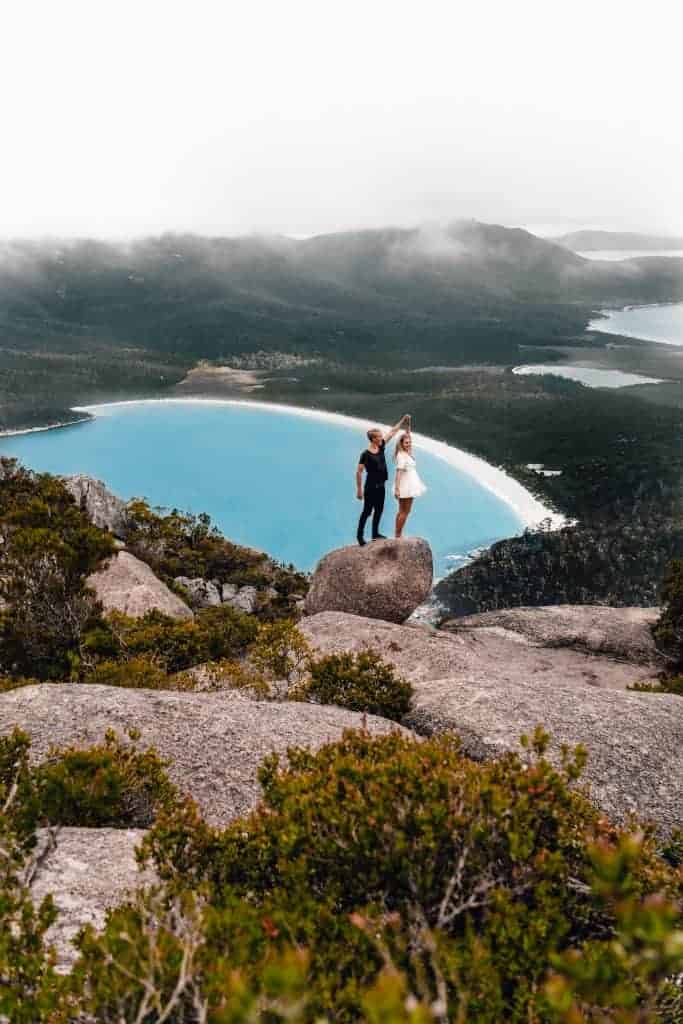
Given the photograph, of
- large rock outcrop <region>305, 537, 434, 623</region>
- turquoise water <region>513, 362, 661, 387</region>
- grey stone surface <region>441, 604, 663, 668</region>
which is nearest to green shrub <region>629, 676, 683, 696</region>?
grey stone surface <region>441, 604, 663, 668</region>

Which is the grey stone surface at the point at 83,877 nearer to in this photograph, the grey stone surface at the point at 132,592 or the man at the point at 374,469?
the man at the point at 374,469

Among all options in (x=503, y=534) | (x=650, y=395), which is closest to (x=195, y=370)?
(x=650, y=395)

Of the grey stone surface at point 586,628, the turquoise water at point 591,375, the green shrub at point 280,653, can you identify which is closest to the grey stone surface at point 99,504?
the grey stone surface at point 586,628

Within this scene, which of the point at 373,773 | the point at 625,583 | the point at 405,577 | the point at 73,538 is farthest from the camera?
the point at 625,583

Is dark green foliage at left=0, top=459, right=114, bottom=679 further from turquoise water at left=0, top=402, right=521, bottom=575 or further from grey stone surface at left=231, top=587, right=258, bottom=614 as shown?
turquoise water at left=0, top=402, right=521, bottom=575

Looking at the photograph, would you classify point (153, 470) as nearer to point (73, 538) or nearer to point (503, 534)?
point (503, 534)

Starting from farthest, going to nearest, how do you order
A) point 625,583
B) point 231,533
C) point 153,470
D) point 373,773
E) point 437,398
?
point 437,398 → point 153,470 → point 231,533 → point 625,583 → point 373,773

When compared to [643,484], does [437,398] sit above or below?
above
